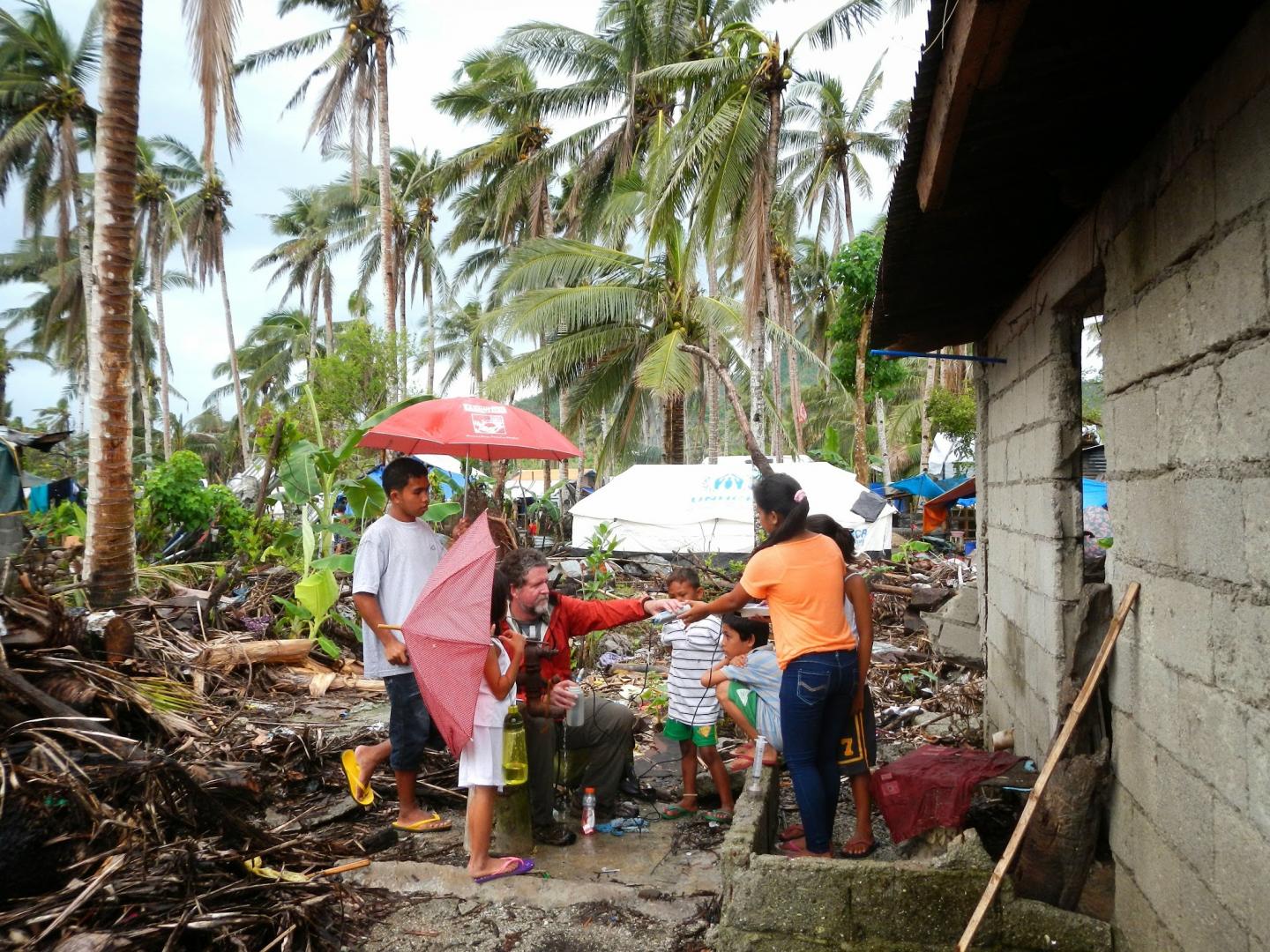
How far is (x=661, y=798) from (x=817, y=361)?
54.4 ft

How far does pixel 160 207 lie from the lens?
31.8 m

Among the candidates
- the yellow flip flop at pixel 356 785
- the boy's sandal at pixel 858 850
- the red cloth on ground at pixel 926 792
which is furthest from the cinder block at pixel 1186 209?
the yellow flip flop at pixel 356 785

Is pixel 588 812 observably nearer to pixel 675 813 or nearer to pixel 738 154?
pixel 675 813

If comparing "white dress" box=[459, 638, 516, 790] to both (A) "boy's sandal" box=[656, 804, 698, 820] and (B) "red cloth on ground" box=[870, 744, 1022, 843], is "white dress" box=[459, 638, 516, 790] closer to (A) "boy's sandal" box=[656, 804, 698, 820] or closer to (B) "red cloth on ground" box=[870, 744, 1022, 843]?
(A) "boy's sandal" box=[656, 804, 698, 820]

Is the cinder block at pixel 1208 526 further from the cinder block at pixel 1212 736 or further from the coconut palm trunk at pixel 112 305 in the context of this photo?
the coconut palm trunk at pixel 112 305

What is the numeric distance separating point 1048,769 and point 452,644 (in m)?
2.44

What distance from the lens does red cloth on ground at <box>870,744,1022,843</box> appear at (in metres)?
3.94

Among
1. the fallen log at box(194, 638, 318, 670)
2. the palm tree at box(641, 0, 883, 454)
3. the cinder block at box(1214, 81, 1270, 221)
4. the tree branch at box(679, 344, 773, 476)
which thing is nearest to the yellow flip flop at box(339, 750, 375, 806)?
the fallen log at box(194, 638, 318, 670)

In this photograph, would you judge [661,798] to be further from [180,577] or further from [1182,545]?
[180,577]

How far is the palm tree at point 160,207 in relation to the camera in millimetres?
30844

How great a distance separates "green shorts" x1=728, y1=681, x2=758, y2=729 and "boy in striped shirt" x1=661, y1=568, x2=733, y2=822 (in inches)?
6.7

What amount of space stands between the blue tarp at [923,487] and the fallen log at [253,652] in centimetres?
1940

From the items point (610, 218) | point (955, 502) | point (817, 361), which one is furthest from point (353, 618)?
point (955, 502)

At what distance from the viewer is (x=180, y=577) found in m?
10.7
